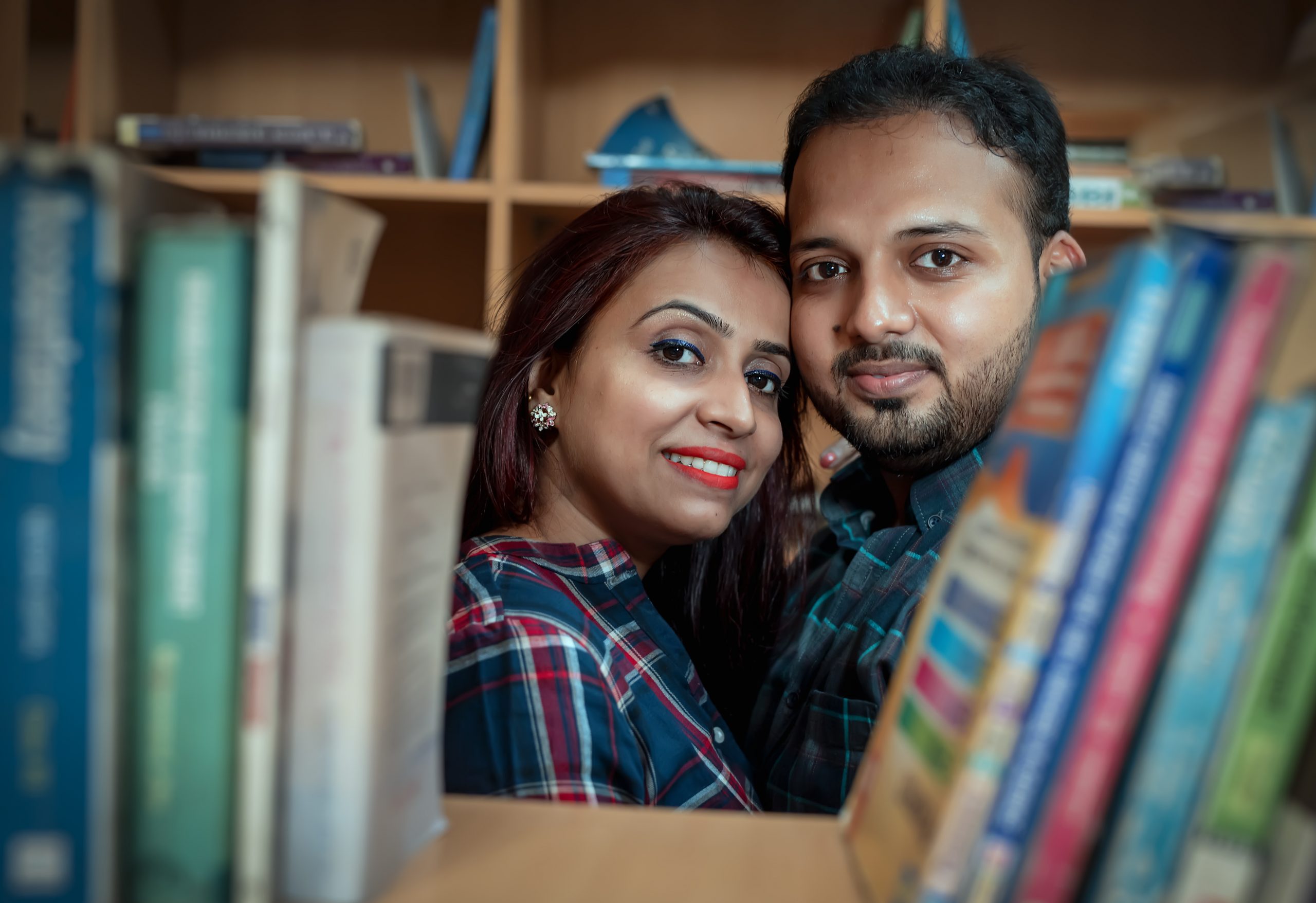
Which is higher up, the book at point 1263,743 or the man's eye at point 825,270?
the man's eye at point 825,270

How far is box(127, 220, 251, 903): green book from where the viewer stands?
0.38m

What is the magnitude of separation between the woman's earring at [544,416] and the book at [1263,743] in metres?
0.94

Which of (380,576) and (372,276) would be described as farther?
(372,276)

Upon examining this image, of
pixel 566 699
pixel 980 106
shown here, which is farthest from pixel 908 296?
pixel 566 699

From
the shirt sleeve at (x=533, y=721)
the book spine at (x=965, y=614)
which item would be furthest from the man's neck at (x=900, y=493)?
the book spine at (x=965, y=614)

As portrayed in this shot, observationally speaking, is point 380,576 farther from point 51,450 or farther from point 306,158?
point 306,158

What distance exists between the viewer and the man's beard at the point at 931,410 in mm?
1199

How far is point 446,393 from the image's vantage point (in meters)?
0.46

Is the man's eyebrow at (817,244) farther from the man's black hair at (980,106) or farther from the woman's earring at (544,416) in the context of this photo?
the woman's earring at (544,416)

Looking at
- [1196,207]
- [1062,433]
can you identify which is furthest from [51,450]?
[1196,207]

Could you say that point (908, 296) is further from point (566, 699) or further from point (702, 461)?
point (566, 699)

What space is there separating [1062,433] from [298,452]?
317mm

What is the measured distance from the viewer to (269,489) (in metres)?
0.38

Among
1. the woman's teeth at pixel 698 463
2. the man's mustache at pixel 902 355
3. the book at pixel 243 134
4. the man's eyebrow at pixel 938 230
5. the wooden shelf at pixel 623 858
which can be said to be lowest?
the wooden shelf at pixel 623 858
